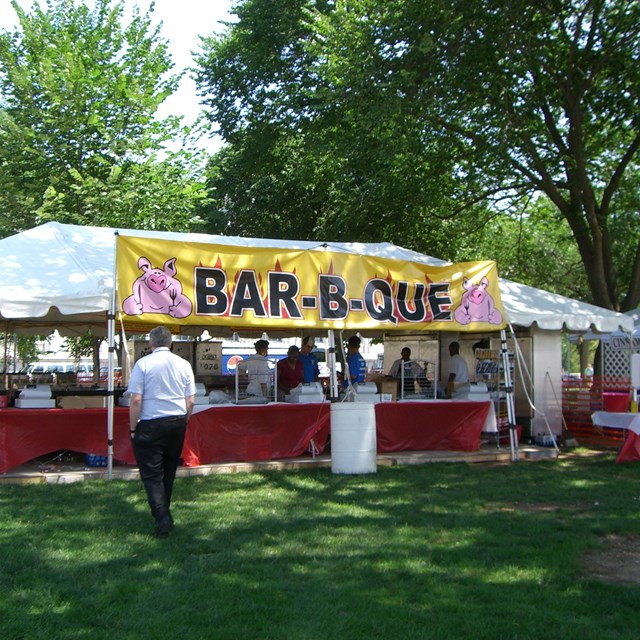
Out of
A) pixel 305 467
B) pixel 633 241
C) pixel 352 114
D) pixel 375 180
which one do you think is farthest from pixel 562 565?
pixel 633 241

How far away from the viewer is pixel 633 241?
20891 millimetres

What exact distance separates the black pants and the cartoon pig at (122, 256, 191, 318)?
2859 mm

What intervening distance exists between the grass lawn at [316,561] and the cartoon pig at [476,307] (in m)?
2.86

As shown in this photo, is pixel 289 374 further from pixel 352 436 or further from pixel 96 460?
pixel 96 460

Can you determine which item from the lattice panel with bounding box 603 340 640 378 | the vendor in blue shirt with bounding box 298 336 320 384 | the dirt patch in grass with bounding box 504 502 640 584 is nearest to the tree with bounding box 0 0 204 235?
the vendor in blue shirt with bounding box 298 336 320 384


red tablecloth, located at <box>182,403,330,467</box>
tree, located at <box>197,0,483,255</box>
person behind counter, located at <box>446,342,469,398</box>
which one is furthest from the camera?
tree, located at <box>197,0,483,255</box>

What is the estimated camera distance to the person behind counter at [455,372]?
12959 mm

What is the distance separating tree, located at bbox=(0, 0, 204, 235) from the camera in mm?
16750

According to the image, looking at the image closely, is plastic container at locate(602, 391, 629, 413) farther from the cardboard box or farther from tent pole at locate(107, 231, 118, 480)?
tent pole at locate(107, 231, 118, 480)

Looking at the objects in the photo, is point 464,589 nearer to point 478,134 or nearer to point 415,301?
point 415,301

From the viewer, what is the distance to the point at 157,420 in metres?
6.45

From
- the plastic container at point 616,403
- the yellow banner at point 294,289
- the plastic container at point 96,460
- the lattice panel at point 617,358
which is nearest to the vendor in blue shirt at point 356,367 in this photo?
the yellow banner at point 294,289

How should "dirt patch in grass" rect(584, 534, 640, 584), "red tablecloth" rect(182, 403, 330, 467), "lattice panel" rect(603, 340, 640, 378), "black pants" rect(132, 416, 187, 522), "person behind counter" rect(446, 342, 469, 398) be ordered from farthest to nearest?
"lattice panel" rect(603, 340, 640, 378)
"person behind counter" rect(446, 342, 469, 398)
"red tablecloth" rect(182, 403, 330, 467)
"black pants" rect(132, 416, 187, 522)
"dirt patch in grass" rect(584, 534, 640, 584)

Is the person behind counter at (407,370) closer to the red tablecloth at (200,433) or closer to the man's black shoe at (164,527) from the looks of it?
the red tablecloth at (200,433)
